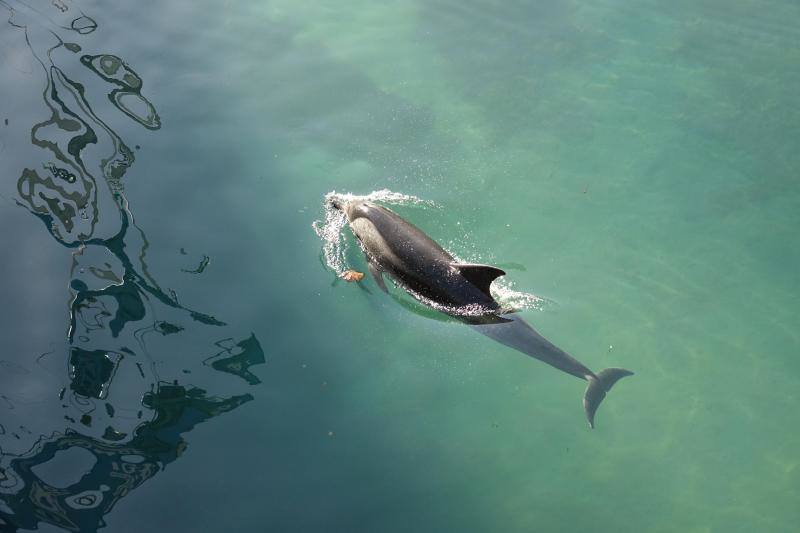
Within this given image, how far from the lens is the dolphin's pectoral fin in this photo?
23.4 ft

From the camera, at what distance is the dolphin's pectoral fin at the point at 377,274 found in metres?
7.13

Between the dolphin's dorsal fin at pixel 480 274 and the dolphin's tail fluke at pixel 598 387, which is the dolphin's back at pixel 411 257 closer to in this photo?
the dolphin's dorsal fin at pixel 480 274

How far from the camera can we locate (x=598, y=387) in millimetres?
6629

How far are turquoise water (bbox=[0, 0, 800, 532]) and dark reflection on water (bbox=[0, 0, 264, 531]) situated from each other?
3 cm

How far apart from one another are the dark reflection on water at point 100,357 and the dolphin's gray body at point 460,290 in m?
1.59

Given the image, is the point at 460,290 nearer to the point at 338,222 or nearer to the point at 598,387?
the point at 598,387

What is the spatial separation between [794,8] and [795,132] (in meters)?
3.44

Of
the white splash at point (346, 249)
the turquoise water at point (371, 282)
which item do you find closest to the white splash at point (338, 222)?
the white splash at point (346, 249)

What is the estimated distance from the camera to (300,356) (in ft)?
22.2

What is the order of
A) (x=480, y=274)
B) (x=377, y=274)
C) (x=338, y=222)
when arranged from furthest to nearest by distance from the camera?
(x=338, y=222), (x=377, y=274), (x=480, y=274)

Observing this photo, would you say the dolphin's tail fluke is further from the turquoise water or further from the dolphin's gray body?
the turquoise water

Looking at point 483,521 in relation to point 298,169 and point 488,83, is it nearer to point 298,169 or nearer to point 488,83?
point 298,169

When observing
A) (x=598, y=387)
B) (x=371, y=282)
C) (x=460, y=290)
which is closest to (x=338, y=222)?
(x=371, y=282)

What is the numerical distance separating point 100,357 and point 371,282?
2.68 metres
